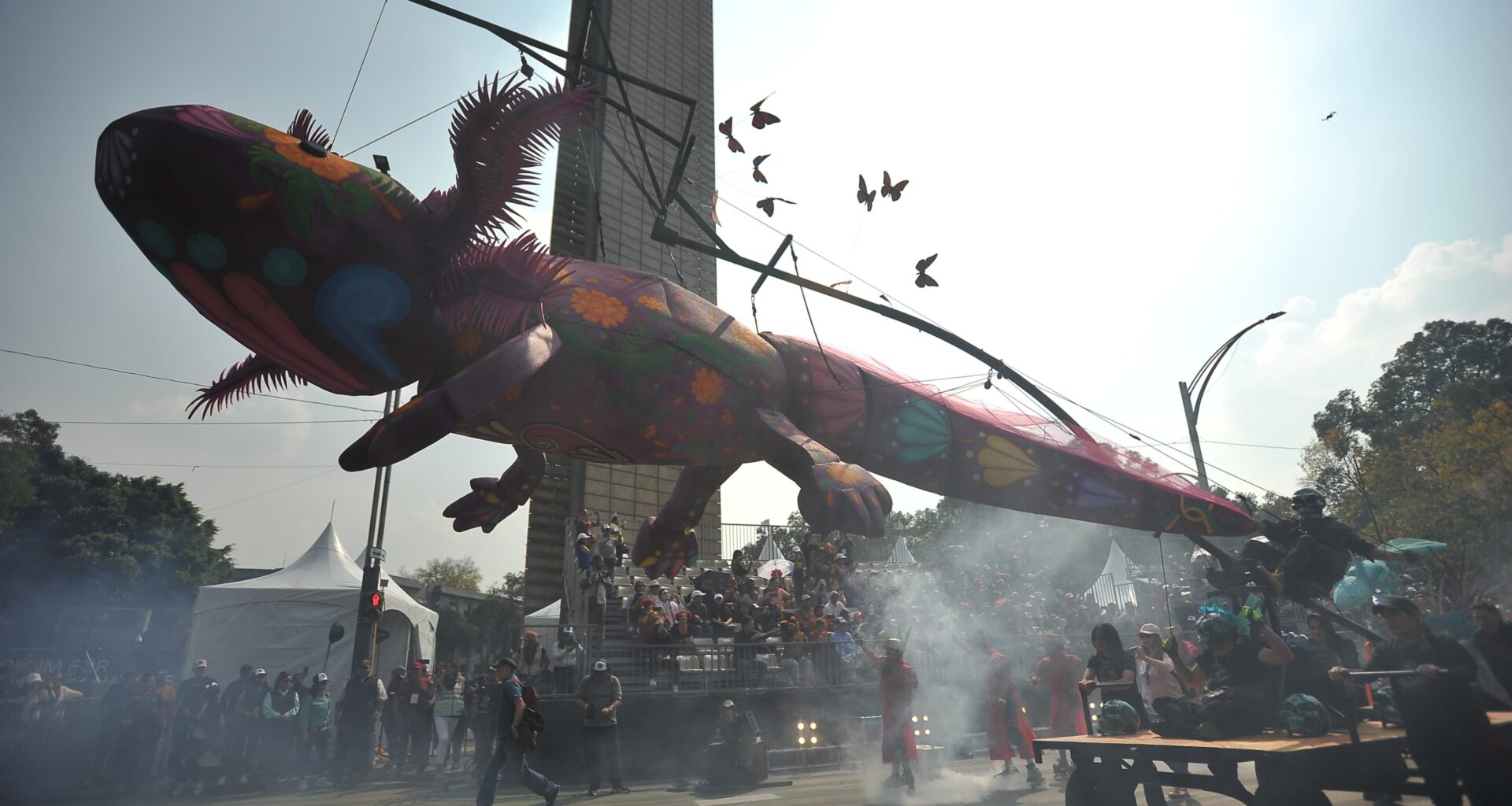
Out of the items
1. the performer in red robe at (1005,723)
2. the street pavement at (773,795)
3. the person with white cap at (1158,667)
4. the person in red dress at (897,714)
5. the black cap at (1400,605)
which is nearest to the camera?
the black cap at (1400,605)

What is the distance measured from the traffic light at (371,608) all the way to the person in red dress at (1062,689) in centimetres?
1054

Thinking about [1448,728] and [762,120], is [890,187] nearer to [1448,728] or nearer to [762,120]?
[762,120]

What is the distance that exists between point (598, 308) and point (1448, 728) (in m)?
5.07

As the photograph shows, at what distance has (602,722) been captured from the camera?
9492mm

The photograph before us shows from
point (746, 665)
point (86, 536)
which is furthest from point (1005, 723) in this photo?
point (86, 536)

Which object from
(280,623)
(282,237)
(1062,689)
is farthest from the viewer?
(280,623)

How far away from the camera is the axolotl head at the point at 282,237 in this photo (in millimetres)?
3377

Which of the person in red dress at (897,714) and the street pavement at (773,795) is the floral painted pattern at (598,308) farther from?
the person in red dress at (897,714)

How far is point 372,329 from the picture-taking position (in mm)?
3824

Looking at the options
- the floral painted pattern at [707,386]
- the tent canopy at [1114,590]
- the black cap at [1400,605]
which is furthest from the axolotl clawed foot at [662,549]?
the tent canopy at [1114,590]

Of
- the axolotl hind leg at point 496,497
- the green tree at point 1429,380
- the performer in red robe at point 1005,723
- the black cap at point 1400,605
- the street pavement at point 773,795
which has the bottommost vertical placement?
the street pavement at point 773,795

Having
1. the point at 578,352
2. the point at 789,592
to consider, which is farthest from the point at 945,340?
the point at 789,592

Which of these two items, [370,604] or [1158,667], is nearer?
[1158,667]

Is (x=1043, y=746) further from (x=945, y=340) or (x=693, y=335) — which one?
(x=693, y=335)
